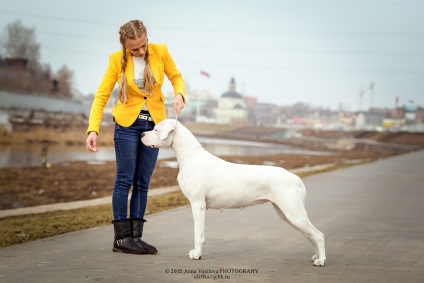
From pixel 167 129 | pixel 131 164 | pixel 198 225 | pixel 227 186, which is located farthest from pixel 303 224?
pixel 131 164

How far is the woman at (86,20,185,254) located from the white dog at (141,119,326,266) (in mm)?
351

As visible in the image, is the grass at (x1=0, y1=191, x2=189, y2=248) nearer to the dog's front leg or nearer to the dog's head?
the dog's head

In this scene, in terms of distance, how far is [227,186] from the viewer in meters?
6.04

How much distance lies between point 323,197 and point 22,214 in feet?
16.8

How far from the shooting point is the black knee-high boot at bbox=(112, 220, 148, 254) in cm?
635

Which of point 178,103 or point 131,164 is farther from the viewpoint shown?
point 131,164

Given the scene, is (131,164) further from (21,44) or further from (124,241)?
(21,44)

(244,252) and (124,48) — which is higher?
(124,48)

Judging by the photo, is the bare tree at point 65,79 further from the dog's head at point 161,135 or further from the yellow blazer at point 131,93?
the dog's head at point 161,135

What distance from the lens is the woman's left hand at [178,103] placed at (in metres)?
6.29

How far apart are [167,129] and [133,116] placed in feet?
1.70

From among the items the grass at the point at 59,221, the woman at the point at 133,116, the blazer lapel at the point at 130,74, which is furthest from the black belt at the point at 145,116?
the grass at the point at 59,221

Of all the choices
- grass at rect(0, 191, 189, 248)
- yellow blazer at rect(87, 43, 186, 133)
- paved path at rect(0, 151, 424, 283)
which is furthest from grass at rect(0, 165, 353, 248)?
yellow blazer at rect(87, 43, 186, 133)

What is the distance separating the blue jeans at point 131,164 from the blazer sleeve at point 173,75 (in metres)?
0.41
